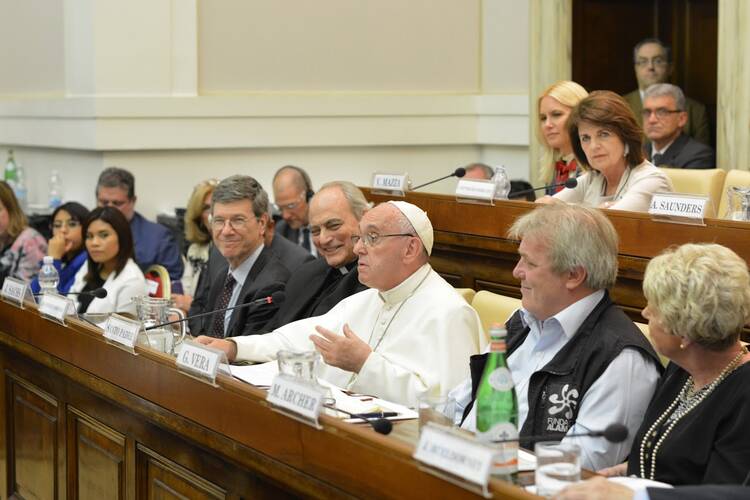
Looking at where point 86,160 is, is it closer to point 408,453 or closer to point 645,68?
point 645,68

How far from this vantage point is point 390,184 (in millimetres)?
4922

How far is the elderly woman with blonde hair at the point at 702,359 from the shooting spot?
2.20 metres

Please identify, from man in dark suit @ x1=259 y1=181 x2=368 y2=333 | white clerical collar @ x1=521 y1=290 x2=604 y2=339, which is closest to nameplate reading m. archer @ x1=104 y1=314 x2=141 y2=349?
man in dark suit @ x1=259 y1=181 x2=368 y2=333

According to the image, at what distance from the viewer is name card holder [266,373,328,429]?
233 cm

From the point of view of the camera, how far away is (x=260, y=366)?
342cm

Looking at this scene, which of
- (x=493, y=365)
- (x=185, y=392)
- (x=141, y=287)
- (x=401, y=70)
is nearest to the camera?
(x=493, y=365)

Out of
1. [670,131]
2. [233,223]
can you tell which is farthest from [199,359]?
[670,131]

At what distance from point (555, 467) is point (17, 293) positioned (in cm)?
243

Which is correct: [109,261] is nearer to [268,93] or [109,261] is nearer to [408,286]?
[408,286]

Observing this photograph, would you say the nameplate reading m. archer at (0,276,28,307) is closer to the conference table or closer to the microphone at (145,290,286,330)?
the conference table

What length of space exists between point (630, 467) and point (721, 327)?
35 centimetres

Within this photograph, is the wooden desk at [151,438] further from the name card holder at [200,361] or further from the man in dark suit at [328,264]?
the man in dark suit at [328,264]

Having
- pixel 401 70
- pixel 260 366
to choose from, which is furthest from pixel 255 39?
pixel 260 366

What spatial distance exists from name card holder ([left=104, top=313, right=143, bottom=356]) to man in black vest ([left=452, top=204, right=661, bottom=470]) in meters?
0.86
